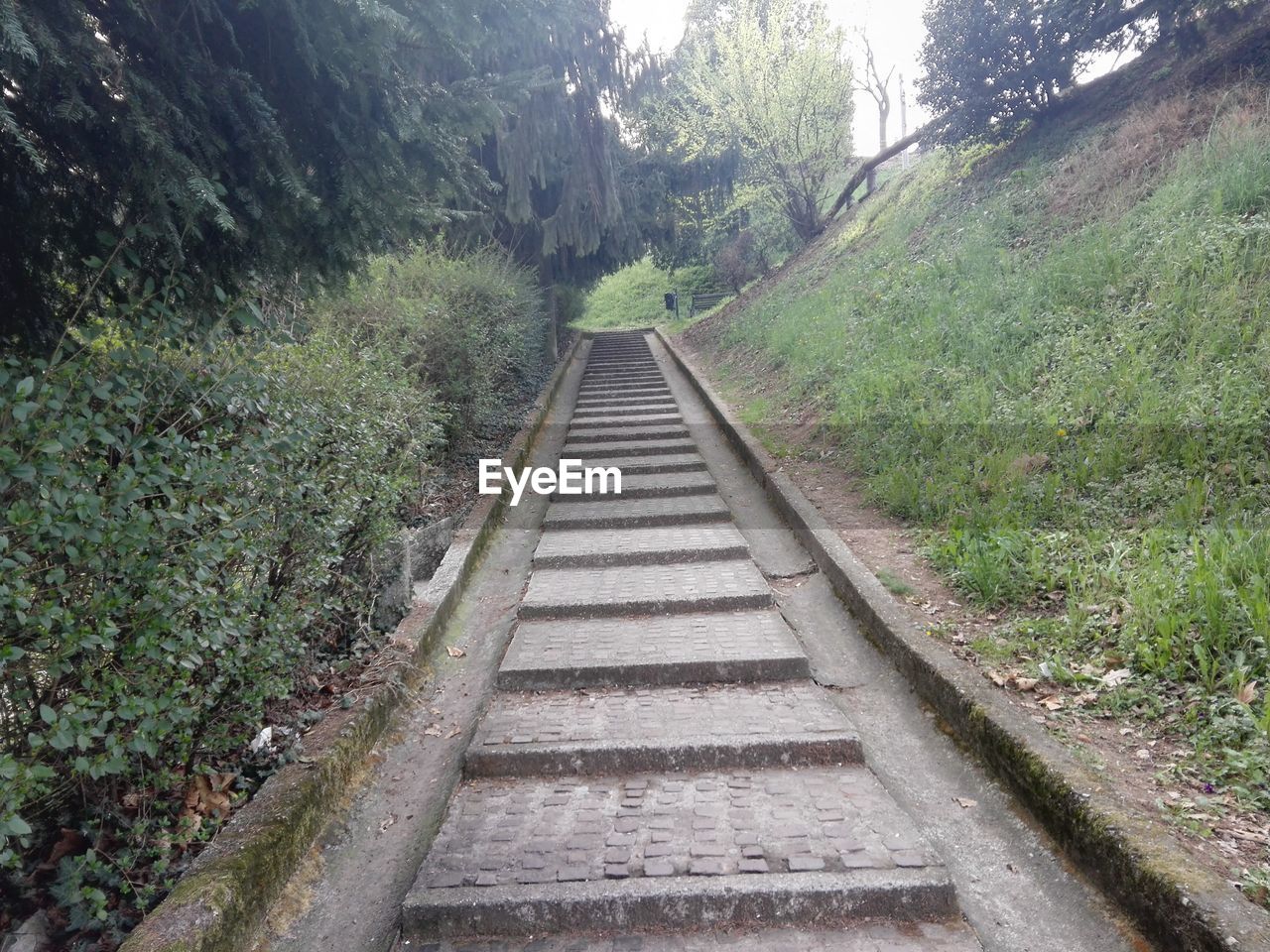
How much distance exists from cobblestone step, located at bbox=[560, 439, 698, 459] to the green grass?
19181mm

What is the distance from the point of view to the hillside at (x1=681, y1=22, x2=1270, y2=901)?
309 centimetres

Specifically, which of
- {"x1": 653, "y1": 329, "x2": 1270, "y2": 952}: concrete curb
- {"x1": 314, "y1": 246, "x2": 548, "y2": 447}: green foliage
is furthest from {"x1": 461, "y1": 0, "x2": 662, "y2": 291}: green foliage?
{"x1": 653, "y1": 329, "x2": 1270, "y2": 952}: concrete curb


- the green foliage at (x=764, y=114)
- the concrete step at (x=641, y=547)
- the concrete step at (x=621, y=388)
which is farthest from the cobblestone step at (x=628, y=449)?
the green foliage at (x=764, y=114)

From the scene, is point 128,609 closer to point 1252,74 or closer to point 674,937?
point 674,937

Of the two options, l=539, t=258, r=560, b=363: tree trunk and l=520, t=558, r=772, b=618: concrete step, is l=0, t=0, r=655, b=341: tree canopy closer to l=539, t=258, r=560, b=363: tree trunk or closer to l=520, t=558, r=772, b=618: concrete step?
l=520, t=558, r=772, b=618: concrete step

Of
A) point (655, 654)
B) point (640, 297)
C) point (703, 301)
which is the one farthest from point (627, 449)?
point (640, 297)

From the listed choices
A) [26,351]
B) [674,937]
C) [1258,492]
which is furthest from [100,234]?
[1258,492]

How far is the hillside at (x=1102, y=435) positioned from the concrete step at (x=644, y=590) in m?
0.91

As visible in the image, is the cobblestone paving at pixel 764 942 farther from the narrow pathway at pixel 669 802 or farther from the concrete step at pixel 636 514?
the concrete step at pixel 636 514

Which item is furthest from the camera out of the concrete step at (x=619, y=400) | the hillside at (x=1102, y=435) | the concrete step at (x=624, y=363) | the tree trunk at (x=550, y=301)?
the concrete step at (x=624, y=363)

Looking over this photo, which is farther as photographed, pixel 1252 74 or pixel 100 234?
pixel 1252 74

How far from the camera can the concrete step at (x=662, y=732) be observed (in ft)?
11.1

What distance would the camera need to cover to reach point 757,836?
2.86 m

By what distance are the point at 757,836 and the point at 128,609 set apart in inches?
91.4
